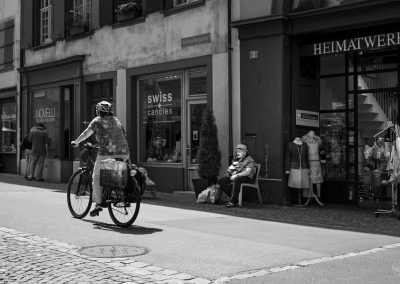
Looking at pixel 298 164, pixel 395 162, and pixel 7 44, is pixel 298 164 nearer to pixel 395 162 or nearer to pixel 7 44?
pixel 395 162

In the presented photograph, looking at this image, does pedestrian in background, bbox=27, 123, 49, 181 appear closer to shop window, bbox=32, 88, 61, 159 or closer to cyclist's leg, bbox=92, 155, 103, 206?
shop window, bbox=32, 88, 61, 159

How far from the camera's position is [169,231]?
8.09m

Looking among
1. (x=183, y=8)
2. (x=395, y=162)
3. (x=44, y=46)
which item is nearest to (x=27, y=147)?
(x=44, y=46)

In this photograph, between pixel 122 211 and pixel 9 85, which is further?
pixel 9 85

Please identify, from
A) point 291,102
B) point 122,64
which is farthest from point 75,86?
point 291,102

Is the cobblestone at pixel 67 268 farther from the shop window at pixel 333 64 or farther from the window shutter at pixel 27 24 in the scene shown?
the window shutter at pixel 27 24

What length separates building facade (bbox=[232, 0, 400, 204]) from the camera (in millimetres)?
11273

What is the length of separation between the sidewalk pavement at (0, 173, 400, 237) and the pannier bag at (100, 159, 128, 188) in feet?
9.19

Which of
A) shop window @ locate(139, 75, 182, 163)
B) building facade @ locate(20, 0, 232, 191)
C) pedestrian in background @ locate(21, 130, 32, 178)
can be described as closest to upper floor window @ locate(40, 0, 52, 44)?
building facade @ locate(20, 0, 232, 191)

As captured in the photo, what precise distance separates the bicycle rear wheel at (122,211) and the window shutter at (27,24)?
42.4 ft

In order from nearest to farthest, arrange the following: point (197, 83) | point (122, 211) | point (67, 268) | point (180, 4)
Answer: point (67, 268)
point (122, 211)
point (197, 83)
point (180, 4)

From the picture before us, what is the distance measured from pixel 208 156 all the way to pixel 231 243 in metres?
5.09

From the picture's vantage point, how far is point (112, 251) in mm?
6562

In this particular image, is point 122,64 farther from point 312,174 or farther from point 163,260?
point 163,260
